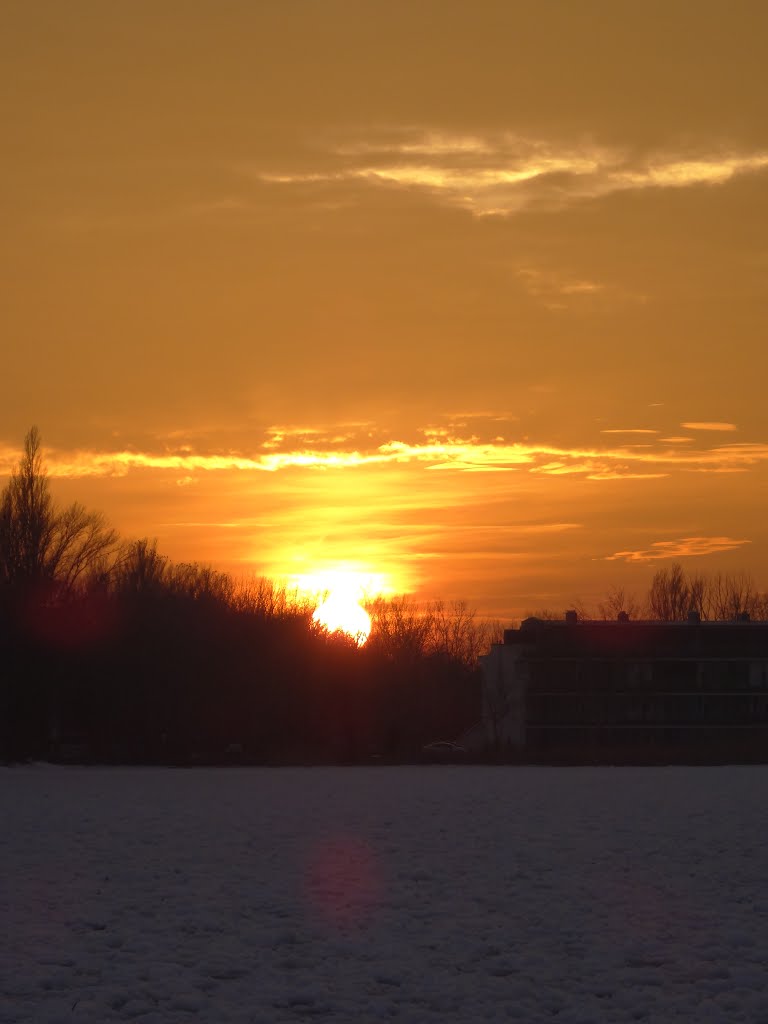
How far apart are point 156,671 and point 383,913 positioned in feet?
176

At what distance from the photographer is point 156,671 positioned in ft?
224

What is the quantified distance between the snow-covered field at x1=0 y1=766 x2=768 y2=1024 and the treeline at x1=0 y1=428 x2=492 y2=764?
99.1 ft

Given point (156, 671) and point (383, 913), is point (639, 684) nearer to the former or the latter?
point (156, 671)

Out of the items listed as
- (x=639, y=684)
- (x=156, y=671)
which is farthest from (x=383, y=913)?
(x=639, y=684)

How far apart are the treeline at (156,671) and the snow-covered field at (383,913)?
30.2 metres

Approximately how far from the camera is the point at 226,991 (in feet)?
40.2

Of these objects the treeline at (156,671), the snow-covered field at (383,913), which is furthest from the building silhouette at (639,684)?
the snow-covered field at (383,913)

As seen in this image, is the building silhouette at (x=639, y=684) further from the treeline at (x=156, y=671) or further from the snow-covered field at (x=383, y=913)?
the snow-covered field at (x=383, y=913)

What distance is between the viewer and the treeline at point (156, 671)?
196 ft

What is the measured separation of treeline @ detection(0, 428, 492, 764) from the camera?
59.8 meters

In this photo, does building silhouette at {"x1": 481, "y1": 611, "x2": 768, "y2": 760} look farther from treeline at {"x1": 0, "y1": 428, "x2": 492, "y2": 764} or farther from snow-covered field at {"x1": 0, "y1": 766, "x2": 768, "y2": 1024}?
snow-covered field at {"x1": 0, "y1": 766, "x2": 768, "y2": 1024}

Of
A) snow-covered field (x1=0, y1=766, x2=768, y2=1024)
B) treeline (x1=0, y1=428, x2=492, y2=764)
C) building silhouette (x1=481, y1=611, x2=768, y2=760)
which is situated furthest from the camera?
building silhouette (x1=481, y1=611, x2=768, y2=760)

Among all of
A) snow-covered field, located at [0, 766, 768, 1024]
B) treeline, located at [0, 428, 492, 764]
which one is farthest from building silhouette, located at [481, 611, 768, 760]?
snow-covered field, located at [0, 766, 768, 1024]

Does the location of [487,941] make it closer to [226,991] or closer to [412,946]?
[412,946]
